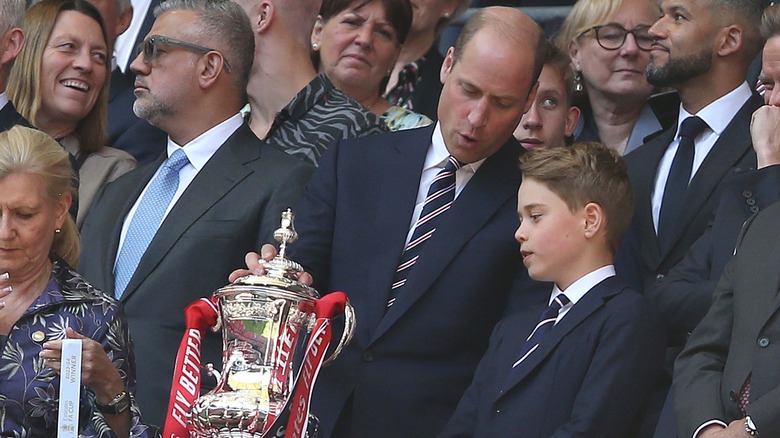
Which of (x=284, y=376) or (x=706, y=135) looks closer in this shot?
(x=284, y=376)

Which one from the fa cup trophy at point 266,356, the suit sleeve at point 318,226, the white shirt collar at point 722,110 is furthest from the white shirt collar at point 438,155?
the fa cup trophy at point 266,356

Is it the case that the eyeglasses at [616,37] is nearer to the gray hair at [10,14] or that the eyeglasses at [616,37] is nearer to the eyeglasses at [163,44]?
the eyeglasses at [163,44]

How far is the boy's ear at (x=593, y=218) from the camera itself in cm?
479

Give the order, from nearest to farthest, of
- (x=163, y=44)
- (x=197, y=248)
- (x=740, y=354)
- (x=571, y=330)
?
(x=740, y=354), (x=571, y=330), (x=197, y=248), (x=163, y=44)

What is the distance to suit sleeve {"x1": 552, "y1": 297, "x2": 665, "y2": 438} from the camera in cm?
442

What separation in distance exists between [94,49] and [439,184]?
1.99 meters

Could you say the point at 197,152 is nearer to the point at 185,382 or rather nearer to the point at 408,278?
the point at 408,278

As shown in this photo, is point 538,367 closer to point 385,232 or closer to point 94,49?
point 385,232

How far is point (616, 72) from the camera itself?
252 inches

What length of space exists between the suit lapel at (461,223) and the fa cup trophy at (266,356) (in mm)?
754

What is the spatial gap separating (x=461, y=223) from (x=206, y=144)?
1151mm

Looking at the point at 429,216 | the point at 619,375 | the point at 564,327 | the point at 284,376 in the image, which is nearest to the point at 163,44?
the point at 429,216

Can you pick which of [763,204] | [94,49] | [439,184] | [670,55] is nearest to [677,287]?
[763,204]

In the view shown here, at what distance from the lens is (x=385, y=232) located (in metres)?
4.96
